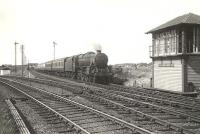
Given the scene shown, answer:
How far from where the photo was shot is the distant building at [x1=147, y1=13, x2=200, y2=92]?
61.4 feet

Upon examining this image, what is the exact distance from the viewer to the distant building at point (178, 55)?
737 inches

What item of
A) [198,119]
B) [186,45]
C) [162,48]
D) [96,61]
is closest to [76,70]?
[96,61]

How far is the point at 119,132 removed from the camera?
7.93 m

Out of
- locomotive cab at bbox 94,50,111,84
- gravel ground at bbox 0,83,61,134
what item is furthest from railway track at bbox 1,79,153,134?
locomotive cab at bbox 94,50,111,84

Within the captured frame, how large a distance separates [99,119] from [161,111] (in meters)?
2.98

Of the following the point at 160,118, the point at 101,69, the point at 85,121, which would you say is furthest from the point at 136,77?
the point at 85,121

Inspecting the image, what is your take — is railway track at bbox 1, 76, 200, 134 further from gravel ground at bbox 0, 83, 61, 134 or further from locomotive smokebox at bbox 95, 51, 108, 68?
locomotive smokebox at bbox 95, 51, 108, 68

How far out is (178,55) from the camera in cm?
1923

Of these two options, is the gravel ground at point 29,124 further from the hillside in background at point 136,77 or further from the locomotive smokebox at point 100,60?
the hillside in background at point 136,77

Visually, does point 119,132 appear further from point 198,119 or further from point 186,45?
point 186,45

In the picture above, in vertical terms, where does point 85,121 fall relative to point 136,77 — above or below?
below

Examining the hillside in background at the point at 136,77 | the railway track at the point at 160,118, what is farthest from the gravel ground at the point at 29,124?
the hillside in background at the point at 136,77

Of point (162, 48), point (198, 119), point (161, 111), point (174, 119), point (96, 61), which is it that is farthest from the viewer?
point (96, 61)

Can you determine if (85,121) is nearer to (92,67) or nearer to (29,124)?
(29,124)
